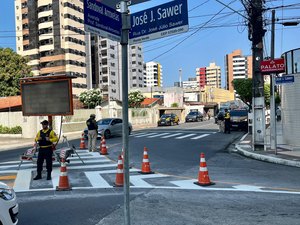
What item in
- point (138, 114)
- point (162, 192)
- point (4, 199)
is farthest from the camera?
point (138, 114)

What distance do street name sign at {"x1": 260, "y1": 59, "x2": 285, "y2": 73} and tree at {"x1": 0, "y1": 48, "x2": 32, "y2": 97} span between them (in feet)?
137

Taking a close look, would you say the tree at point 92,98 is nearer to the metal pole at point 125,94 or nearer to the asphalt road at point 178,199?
the asphalt road at point 178,199

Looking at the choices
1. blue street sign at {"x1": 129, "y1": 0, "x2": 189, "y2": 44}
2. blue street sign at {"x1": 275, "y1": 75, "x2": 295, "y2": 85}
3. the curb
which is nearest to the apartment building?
the curb

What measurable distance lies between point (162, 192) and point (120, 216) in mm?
2058

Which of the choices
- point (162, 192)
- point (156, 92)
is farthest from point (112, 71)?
point (162, 192)

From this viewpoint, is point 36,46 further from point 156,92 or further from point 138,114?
point 138,114

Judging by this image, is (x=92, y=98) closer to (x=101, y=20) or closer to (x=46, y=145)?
(x=46, y=145)

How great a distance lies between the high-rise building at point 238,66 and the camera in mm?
131500

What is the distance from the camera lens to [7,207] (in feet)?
15.2

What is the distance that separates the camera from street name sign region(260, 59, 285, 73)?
47.8 feet

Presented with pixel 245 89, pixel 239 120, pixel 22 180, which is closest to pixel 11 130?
pixel 239 120

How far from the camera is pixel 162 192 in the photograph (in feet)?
26.5

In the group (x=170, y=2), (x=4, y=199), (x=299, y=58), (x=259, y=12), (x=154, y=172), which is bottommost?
(x=154, y=172)

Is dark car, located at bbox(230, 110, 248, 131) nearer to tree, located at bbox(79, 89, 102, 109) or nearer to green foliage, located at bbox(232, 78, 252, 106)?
green foliage, located at bbox(232, 78, 252, 106)
